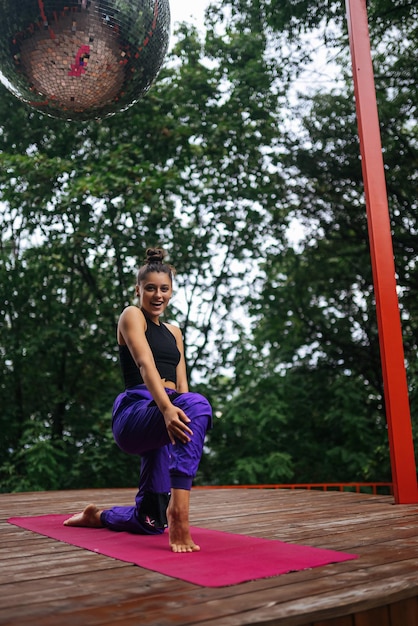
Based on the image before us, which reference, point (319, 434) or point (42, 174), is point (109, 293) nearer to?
point (42, 174)

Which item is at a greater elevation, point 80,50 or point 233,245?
point 233,245

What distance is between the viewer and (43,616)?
51.9 inches

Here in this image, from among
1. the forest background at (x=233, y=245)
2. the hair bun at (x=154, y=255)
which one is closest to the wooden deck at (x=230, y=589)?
the hair bun at (x=154, y=255)

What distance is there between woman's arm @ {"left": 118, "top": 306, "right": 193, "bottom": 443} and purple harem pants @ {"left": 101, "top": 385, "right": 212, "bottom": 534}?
0.21 ft

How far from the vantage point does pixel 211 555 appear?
1933 millimetres

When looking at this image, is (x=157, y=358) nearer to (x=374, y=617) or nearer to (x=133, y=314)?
(x=133, y=314)

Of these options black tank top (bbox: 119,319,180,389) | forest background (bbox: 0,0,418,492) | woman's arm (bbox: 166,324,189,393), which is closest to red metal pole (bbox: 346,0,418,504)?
woman's arm (bbox: 166,324,189,393)

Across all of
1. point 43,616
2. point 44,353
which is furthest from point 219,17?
point 43,616

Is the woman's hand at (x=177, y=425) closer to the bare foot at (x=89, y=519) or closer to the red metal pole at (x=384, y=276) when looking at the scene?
the bare foot at (x=89, y=519)

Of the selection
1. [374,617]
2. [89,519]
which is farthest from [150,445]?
[374,617]

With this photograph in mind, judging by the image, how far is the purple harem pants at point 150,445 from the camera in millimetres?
2135

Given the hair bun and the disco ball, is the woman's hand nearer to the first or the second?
the hair bun

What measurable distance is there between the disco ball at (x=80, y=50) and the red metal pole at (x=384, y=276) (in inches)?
69.6

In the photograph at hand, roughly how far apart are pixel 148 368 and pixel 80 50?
43.8 inches
